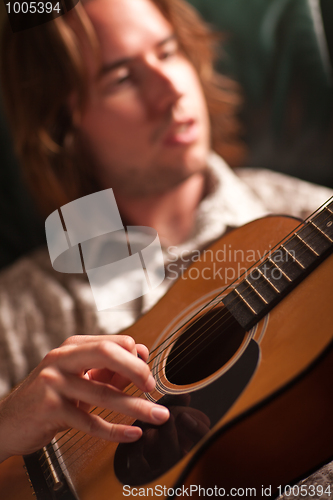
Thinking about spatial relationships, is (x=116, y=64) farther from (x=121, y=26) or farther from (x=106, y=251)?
(x=106, y=251)

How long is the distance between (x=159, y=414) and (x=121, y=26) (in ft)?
2.24

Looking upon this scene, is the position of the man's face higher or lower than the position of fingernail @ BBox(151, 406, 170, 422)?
higher

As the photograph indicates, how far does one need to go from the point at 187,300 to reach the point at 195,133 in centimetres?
39

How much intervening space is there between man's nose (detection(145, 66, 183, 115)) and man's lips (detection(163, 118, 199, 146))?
0.13ft

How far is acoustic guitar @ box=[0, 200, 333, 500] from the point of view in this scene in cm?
30

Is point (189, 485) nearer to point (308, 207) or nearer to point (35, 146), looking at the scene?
point (308, 207)

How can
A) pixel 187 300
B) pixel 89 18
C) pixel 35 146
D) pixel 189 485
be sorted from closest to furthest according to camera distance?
1. pixel 189 485
2. pixel 187 300
3. pixel 89 18
4. pixel 35 146

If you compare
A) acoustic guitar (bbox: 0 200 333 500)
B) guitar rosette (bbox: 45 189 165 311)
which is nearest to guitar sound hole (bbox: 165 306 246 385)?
acoustic guitar (bbox: 0 200 333 500)

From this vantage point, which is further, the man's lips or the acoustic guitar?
the man's lips

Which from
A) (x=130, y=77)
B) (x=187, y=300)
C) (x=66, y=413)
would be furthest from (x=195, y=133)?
(x=66, y=413)

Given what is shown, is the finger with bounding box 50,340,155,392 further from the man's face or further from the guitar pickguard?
the man's face

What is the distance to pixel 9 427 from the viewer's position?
39 cm

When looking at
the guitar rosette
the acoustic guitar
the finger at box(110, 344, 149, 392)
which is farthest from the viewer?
the guitar rosette

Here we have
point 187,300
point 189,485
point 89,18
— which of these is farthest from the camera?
point 89,18
